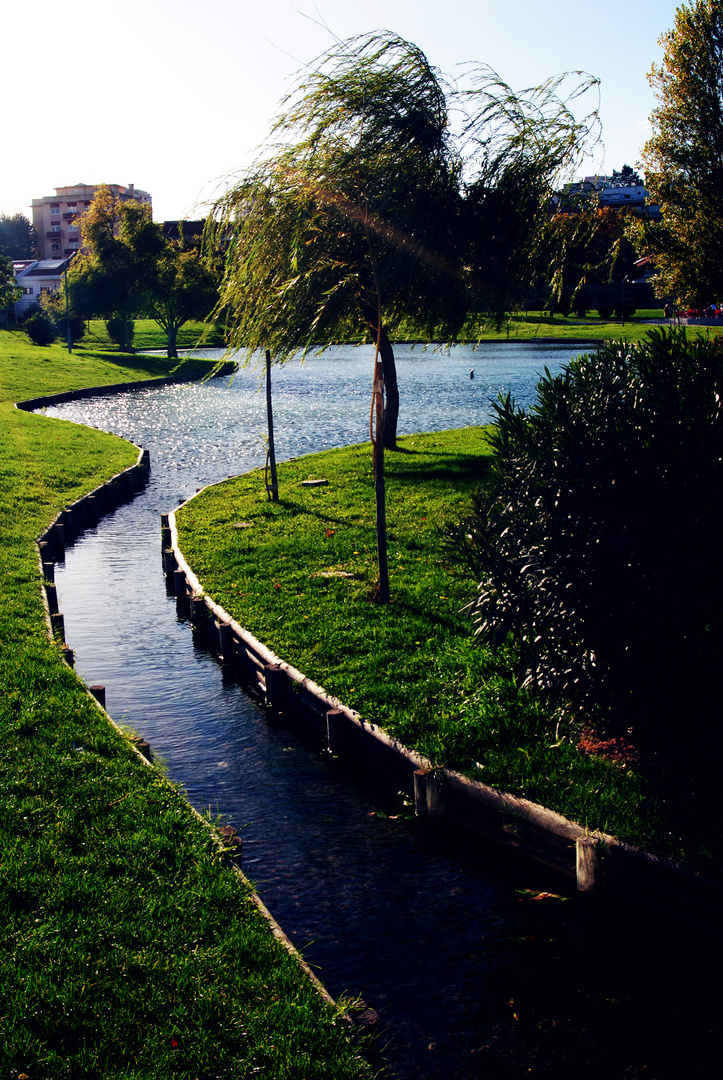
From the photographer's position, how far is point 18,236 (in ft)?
557

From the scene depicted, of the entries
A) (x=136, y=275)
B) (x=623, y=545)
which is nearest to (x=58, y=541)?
(x=623, y=545)

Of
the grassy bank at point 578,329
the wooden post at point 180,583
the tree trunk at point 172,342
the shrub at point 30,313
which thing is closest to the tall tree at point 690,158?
the wooden post at point 180,583

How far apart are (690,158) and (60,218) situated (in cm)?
16621

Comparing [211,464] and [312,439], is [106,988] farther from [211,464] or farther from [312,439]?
[312,439]

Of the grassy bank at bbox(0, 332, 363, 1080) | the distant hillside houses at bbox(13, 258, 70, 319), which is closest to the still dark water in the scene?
the grassy bank at bbox(0, 332, 363, 1080)

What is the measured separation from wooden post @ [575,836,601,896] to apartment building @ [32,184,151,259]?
17881 centimetres

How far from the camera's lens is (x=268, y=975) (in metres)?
5.68

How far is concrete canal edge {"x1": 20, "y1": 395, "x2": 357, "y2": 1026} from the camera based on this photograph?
6.36 metres

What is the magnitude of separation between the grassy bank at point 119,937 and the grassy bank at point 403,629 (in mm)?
2895

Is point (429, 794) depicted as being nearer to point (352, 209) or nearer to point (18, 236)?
point (352, 209)

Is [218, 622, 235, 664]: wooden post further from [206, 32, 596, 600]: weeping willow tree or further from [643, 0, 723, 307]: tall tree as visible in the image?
[643, 0, 723, 307]: tall tree

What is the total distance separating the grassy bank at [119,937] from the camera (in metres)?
4.97

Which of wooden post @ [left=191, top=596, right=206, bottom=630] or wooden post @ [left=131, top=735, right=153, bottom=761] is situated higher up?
wooden post @ [left=191, top=596, right=206, bottom=630]

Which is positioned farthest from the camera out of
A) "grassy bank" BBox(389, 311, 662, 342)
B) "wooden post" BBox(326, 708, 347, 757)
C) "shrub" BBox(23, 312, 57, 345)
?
Result: "grassy bank" BBox(389, 311, 662, 342)
